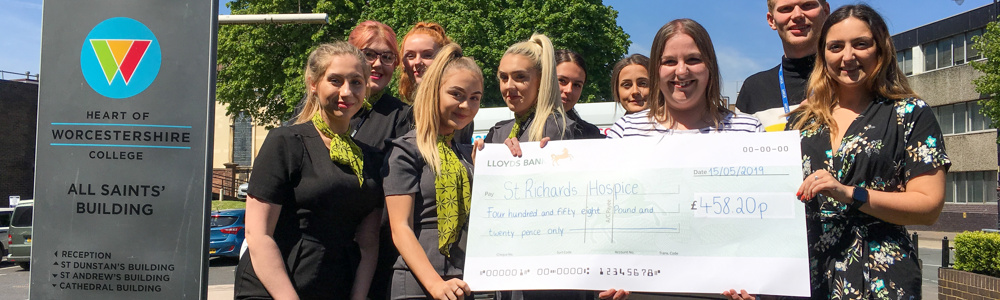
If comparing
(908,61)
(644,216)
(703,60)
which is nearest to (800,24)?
(703,60)

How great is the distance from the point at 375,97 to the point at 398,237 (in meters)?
1.27

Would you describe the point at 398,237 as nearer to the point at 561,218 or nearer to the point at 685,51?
the point at 561,218

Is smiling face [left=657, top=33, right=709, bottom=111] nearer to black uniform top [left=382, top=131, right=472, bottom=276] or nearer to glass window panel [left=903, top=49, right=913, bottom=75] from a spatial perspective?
black uniform top [left=382, top=131, right=472, bottom=276]

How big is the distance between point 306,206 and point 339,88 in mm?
523

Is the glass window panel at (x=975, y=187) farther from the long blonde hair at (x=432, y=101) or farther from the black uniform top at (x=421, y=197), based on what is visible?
the black uniform top at (x=421, y=197)

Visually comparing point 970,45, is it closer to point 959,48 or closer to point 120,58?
point 959,48

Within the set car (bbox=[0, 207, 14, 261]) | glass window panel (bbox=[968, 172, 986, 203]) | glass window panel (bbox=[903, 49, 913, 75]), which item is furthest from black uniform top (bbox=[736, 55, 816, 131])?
glass window panel (bbox=[903, 49, 913, 75])

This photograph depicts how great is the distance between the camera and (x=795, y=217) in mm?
2758

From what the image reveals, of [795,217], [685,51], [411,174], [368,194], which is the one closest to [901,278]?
[795,217]

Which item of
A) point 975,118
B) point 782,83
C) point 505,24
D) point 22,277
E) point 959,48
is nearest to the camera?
point 782,83

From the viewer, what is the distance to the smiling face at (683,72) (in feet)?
9.83

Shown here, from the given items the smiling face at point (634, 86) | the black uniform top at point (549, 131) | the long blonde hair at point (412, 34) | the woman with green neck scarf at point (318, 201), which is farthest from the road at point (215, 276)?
the woman with green neck scarf at point (318, 201)

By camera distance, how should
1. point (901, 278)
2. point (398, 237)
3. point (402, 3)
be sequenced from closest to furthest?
point (901, 278) → point (398, 237) → point (402, 3)

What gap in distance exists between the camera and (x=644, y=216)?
2.93 m
